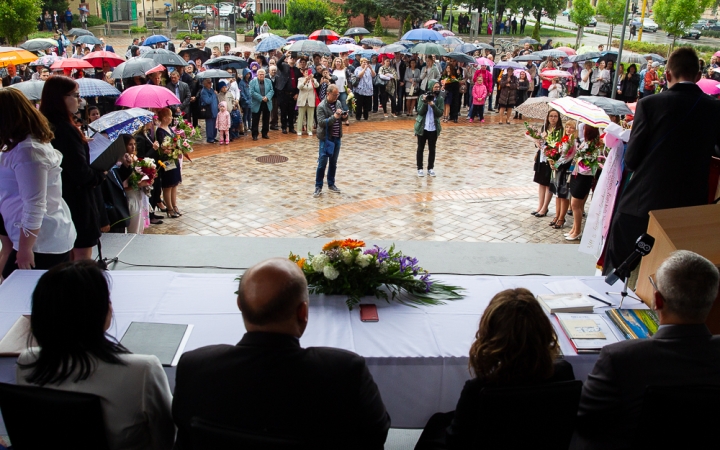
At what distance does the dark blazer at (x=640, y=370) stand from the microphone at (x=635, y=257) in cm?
109

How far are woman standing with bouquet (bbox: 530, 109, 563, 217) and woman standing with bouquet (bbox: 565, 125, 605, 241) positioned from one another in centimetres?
61

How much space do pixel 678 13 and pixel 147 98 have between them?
96.5 feet

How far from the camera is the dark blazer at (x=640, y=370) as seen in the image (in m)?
2.72

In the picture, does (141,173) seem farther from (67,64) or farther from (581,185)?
(67,64)

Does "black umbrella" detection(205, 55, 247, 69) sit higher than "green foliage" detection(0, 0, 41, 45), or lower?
lower

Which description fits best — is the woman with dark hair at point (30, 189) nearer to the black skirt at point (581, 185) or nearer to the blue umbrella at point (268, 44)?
the black skirt at point (581, 185)

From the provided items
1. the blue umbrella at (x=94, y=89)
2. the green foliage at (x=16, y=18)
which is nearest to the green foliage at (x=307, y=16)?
the green foliage at (x=16, y=18)

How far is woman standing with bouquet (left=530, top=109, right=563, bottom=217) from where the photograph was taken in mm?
8828

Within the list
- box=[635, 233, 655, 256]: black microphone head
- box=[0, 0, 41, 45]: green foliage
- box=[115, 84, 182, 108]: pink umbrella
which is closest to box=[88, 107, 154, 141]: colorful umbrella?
box=[115, 84, 182, 108]: pink umbrella

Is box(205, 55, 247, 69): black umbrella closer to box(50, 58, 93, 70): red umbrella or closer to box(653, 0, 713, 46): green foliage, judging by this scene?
box(50, 58, 93, 70): red umbrella

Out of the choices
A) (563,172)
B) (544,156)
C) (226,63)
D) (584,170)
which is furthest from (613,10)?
(584,170)

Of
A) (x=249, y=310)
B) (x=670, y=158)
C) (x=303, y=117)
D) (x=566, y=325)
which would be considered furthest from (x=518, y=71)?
(x=249, y=310)

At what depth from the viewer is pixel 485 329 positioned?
8.62ft

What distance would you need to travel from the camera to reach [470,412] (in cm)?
261
